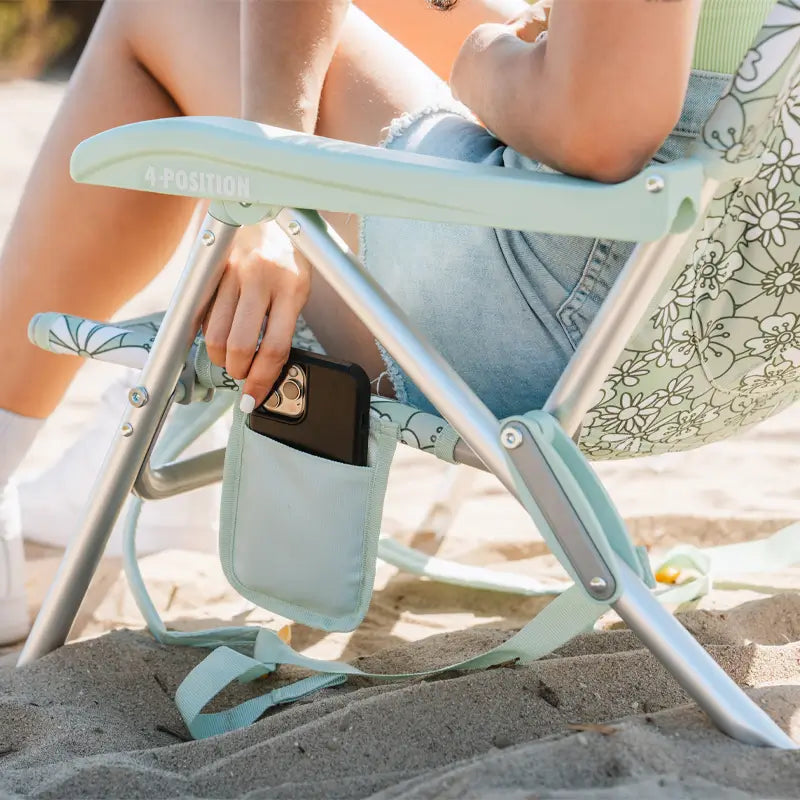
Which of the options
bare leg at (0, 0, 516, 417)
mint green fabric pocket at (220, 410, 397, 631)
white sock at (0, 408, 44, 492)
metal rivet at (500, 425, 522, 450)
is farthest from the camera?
white sock at (0, 408, 44, 492)

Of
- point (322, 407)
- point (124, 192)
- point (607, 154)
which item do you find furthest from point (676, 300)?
point (124, 192)

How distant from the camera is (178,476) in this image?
1.32 m

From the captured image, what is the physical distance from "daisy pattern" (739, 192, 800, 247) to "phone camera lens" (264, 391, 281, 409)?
1.58 feet

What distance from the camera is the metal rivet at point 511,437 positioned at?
87cm

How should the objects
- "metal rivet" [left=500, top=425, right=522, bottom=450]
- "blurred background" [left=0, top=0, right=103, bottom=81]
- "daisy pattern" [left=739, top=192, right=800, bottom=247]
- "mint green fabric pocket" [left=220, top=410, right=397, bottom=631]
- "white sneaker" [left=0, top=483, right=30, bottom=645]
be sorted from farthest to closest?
1. "blurred background" [left=0, top=0, right=103, bottom=81]
2. "white sneaker" [left=0, top=483, right=30, bottom=645]
3. "mint green fabric pocket" [left=220, top=410, right=397, bottom=631]
4. "daisy pattern" [left=739, top=192, right=800, bottom=247]
5. "metal rivet" [left=500, top=425, right=522, bottom=450]

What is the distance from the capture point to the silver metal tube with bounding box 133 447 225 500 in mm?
1267

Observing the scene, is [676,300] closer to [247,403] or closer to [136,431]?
[247,403]

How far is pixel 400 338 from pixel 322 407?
0.19m

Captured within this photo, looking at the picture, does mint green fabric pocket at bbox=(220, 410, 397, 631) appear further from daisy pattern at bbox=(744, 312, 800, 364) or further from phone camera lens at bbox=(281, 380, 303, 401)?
daisy pattern at bbox=(744, 312, 800, 364)

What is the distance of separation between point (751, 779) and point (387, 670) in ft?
1.92

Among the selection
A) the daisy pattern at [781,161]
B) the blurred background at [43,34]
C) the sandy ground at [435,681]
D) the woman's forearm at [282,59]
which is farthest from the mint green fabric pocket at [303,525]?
the blurred background at [43,34]

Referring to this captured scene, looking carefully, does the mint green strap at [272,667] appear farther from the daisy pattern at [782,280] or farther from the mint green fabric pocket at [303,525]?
the daisy pattern at [782,280]

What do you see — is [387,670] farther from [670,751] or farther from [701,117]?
[701,117]

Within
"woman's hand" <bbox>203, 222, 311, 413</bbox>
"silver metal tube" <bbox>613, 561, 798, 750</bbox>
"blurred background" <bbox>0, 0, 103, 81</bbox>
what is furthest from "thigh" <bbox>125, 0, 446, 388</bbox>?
"blurred background" <bbox>0, 0, 103, 81</bbox>
